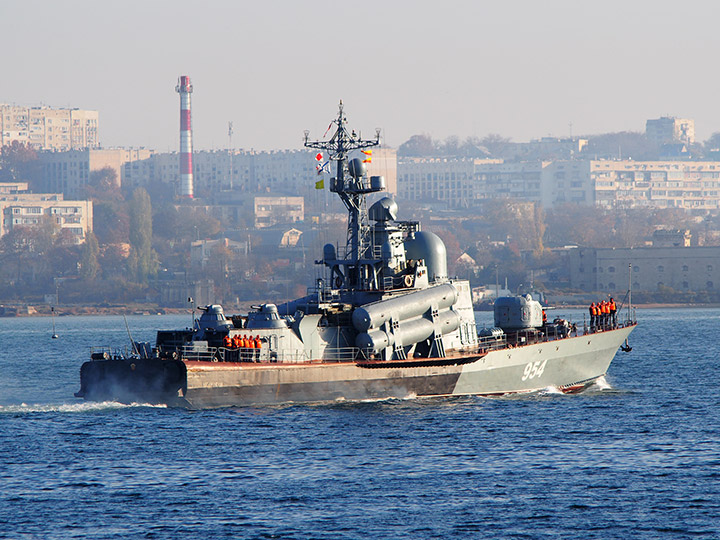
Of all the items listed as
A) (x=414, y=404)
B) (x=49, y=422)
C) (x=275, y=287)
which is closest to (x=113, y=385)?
(x=49, y=422)

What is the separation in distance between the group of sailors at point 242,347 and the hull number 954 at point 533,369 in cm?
1406

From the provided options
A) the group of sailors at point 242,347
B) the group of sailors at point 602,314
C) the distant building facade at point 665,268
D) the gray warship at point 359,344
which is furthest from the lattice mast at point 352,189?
the distant building facade at point 665,268

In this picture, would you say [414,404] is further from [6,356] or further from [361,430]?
[6,356]

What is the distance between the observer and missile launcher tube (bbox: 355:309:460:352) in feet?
164

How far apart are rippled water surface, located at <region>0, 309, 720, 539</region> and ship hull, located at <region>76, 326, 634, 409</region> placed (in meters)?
0.63

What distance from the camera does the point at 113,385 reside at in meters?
47.8

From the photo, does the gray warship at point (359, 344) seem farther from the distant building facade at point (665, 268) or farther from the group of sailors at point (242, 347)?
the distant building facade at point (665, 268)

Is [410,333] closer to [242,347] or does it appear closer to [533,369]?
[242,347]

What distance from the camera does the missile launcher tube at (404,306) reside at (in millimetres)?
50031

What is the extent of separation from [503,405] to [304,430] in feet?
36.5

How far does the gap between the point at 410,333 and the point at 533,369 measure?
796 cm

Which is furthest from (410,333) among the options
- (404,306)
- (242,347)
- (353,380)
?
(242,347)

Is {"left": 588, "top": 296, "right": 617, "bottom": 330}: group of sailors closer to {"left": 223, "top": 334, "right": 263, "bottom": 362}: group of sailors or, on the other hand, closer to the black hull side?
{"left": 223, "top": 334, "right": 263, "bottom": 362}: group of sailors

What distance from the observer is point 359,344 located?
5038cm
